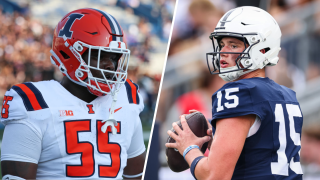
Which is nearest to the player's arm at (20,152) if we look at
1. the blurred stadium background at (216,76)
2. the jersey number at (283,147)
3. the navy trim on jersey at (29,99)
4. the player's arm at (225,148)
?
the navy trim on jersey at (29,99)

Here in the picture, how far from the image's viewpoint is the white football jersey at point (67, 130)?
5.42ft

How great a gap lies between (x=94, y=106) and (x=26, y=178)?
498 mm

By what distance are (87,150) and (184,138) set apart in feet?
1.66

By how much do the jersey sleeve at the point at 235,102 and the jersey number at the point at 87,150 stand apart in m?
0.60

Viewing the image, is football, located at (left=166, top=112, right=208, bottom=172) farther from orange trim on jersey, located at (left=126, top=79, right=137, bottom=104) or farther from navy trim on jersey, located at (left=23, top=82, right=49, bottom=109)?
navy trim on jersey, located at (left=23, top=82, right=49, bottom=109)

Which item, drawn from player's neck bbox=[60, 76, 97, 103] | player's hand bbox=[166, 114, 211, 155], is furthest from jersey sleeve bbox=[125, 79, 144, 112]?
player's hand bbox=[166, 114, 211, 155]

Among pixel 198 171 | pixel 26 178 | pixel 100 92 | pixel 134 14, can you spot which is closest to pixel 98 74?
pixel 100 92

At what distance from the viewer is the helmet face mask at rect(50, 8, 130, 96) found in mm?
1828

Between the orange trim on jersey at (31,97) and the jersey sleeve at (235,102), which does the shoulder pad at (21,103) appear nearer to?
the orange trim on jersey at (31,97)

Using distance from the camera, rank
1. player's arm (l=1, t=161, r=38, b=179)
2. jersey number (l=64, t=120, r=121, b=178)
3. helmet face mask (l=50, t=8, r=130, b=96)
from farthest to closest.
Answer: helmet face mask (l=50, t=8, r=130, b=96), jersey number (l=64, t=120, r=121, b=178), player's arm (l=1, t=161, r=38, b=179)

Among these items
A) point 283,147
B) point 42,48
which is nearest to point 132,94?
point 283,147

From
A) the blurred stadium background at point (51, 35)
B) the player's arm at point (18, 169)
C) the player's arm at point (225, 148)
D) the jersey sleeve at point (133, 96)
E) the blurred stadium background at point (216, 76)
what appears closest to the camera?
the player's arm at point (225, 148)

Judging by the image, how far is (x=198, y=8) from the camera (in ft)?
17.5

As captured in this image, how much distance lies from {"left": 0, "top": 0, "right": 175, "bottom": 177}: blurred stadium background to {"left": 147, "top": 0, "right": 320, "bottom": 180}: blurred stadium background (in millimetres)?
1460
